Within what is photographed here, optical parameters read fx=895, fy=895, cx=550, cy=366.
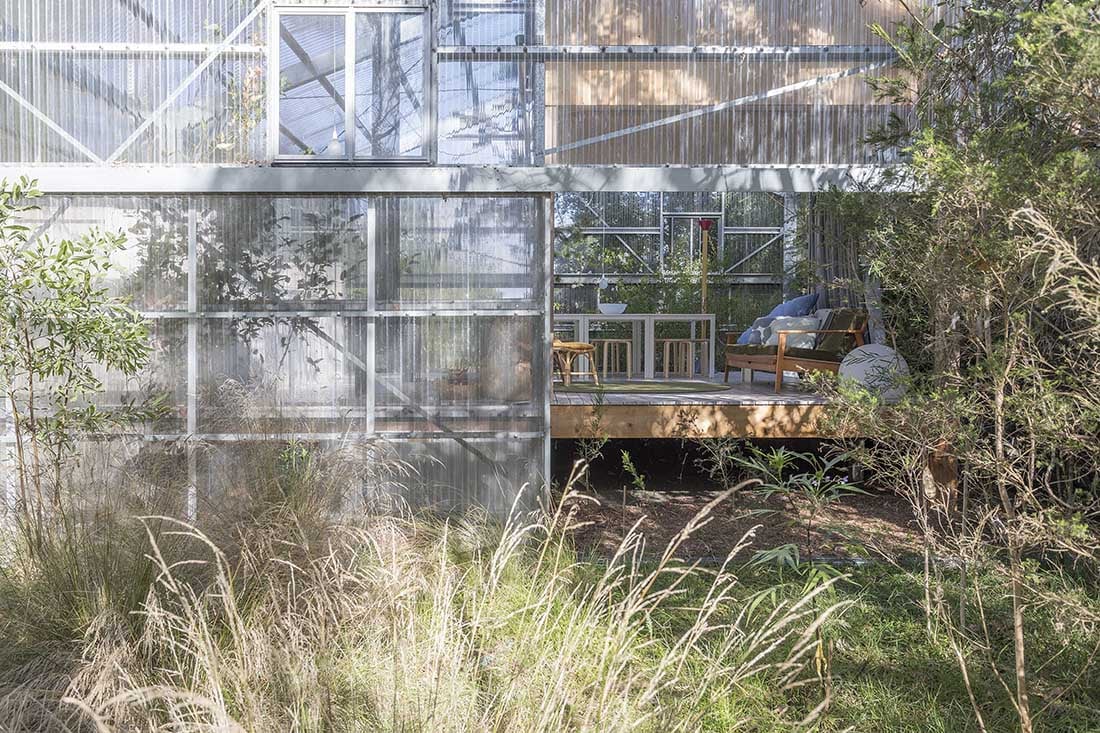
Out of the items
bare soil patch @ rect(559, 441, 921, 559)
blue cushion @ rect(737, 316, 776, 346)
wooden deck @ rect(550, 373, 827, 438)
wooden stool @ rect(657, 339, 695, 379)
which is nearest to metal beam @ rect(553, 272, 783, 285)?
wooden stool @ rect(657, 339, 695, 379)

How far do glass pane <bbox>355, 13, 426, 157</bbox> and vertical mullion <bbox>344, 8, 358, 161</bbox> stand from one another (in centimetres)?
3

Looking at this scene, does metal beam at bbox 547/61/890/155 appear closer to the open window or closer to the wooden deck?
the open window

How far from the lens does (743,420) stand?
6.43 meters

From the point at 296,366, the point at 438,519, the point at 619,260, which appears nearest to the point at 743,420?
the point at 438,519

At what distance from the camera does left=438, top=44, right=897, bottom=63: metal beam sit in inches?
222

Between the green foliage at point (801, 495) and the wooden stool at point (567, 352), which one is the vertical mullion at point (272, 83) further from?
the green foliage at point (801, 495)

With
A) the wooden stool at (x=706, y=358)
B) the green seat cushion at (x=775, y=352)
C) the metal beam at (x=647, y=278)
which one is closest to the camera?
the green seat cushion at (x=775, y=352)

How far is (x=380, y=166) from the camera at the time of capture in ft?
18.0

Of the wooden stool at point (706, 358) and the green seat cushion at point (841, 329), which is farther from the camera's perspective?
the wooden stool at point (706, 358)

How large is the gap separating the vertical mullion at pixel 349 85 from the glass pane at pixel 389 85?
25 millimetres

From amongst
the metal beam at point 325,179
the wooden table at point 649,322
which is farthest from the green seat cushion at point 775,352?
the metal beam at point 325,179

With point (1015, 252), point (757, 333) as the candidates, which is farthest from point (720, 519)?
point (757, 333)

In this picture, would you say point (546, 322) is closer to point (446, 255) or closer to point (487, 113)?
point (446, 255)

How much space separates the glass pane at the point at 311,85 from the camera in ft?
18.1
